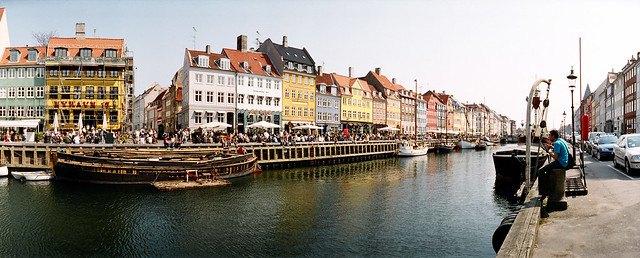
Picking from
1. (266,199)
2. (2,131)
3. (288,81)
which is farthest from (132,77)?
(266,199)

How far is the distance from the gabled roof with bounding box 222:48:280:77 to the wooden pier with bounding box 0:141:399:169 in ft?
61.7

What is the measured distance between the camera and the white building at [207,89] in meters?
54.1

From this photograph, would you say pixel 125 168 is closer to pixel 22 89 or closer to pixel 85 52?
pixel 85 52

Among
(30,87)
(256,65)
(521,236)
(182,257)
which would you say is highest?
(256,65)

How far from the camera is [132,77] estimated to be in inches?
2393

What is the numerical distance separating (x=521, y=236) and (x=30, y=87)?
61218mm

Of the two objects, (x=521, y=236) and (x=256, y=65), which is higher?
(x=256, y=65)

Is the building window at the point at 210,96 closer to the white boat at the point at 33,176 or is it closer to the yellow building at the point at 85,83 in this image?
the yellow building at the point at 85,83

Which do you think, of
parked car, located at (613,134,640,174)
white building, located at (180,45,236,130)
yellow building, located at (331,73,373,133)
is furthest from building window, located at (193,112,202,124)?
parked car, located at (613,134,640,174)

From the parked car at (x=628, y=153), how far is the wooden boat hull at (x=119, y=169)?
2312 centimetres

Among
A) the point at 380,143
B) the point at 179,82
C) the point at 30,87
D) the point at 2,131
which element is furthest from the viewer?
the point at 179,82

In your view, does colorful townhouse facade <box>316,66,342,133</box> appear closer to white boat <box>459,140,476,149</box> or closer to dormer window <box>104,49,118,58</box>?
white boat <box>459,140,476,149</box>

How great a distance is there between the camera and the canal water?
14.2 m

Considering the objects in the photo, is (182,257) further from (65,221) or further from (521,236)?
(521,236)
